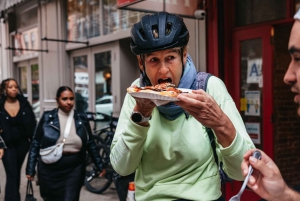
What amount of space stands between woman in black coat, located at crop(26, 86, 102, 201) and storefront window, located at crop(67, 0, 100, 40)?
4672 mm

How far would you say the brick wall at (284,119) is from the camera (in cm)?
532

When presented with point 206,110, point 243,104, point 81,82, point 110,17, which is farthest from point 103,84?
point 206,110

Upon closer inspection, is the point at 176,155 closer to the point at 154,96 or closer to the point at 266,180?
the point at 154,96

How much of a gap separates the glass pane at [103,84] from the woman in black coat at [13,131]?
281 centimetres

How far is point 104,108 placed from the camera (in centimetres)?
904

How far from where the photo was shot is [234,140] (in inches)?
68.1

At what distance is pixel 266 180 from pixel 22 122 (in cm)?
518

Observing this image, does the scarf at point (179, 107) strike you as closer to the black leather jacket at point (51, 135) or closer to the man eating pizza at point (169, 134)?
the man eating pizza at point (169, 134)

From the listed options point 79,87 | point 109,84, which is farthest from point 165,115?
point 79,87

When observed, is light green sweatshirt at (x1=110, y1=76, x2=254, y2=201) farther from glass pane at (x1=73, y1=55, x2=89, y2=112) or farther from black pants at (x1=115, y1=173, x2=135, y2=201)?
glass pane at (x1=73, y1=55, x2=89, y2=112)

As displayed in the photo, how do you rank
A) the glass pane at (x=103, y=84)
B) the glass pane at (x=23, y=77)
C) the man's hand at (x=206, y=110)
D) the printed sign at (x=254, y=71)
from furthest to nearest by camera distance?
1. the glass pane at (x=23, y=77)
2. the glass pane at (x=103, y=84)
3. the printed sign at (x=254, y=71)
4. the man's hand at (x=206, y=110)

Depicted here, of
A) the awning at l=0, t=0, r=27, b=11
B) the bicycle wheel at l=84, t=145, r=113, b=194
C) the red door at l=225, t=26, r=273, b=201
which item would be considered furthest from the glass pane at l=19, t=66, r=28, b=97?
the red door at l=225, t=26, r=273, b=201

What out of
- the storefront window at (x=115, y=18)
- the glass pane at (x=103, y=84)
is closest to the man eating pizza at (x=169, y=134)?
the storefront window at (x=115, y=18)

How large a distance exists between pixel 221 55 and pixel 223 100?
3.91 m
